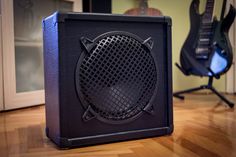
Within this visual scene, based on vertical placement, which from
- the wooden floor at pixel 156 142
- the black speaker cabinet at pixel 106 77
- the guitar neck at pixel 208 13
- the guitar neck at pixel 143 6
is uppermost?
the guitar neck at pixel 143 6

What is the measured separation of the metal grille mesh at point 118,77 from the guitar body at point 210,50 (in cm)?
91

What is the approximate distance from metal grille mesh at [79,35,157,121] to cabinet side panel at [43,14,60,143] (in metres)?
0.08

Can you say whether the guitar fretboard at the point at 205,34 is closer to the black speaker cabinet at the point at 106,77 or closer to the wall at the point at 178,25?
the wall at the point at 178,25

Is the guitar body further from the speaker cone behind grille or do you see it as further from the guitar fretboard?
the speaker cone behind grille

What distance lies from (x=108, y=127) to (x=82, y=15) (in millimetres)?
336

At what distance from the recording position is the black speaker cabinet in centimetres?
83

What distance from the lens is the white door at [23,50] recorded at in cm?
160

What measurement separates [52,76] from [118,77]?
0.64 feet

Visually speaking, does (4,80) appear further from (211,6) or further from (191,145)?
(211,6)

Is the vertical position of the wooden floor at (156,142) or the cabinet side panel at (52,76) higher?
the cabinet side panel at (52,76)

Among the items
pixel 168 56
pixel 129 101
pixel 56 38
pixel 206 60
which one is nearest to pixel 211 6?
pixel 206 60

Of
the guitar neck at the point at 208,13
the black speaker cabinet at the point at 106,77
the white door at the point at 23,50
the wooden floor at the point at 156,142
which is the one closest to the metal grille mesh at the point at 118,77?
the black speaker cabinet at the point at 106,77

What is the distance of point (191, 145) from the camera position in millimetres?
862

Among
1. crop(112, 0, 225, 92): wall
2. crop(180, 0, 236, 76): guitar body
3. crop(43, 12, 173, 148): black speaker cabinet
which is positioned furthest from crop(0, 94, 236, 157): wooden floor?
crop(112, 0, 225, 92): wall
